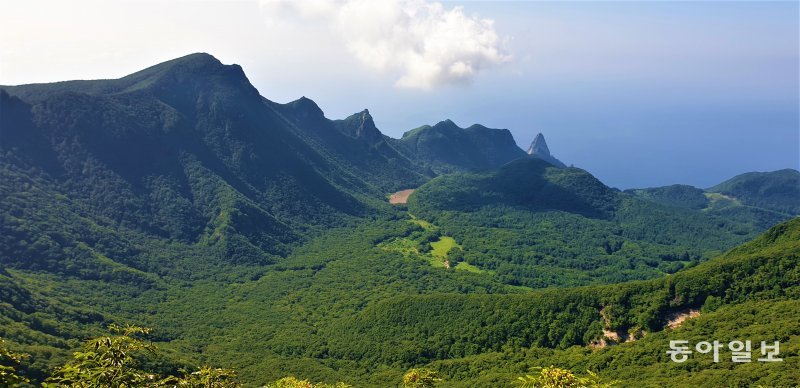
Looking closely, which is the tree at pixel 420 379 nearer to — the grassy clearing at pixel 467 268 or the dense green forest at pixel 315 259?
the dense green forest at pixel 315 259

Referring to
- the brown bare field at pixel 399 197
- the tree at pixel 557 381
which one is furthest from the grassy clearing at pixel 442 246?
the tree at pixel 557 381

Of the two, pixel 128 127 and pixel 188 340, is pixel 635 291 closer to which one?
pixel 188 340

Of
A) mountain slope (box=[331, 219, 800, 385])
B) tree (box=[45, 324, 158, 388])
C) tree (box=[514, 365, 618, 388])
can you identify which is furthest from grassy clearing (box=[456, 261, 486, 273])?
tree (box=[45, 324, 158, 388])

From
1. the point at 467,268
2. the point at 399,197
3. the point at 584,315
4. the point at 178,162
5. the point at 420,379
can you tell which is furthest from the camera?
the point at 399,197

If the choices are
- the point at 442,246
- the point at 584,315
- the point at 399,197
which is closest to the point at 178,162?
the point at 399,197

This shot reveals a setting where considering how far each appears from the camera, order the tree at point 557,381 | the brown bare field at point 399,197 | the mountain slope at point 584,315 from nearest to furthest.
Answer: the tree at point 557,381 < the mountain slope at point 584,315 < the brown bare field at point 399,197

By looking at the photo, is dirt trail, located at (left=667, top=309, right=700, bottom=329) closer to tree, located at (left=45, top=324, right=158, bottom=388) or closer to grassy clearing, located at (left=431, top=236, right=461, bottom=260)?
tree, located at (left=45, top=324, right=158, bottom=388)

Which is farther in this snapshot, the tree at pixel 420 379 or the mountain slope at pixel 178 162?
the mountain slope at pixel 178 162

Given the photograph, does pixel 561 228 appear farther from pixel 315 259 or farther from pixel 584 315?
pixel 584 315

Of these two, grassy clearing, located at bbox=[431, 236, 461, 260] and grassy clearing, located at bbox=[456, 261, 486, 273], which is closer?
grassy clearing, located at bbox=[456, 261, 486, 273]
